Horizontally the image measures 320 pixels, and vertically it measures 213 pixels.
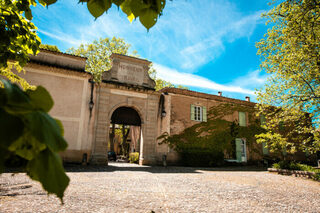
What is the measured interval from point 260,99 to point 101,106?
29.8 ft

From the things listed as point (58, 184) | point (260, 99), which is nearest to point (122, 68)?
point (260, 99)

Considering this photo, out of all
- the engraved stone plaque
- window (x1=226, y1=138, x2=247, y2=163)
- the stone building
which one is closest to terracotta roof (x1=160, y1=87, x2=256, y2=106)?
the stone building

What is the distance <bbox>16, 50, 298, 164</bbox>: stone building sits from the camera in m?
11.4

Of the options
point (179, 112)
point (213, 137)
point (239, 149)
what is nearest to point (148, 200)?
point (179, 112)

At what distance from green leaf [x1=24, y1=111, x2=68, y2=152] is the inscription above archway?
42.4 ft

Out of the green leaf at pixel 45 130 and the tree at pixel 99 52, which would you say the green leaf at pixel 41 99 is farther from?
the tree at pixel 99 52

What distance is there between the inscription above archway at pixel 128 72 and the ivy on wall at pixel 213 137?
13.4 feet

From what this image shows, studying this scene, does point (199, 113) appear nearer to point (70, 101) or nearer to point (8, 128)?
point (70, 101)

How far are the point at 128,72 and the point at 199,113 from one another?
21.0 ft

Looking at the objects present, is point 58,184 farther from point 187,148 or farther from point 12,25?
point 187,148

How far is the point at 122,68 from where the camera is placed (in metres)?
13.5

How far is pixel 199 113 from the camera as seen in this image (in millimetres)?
16078

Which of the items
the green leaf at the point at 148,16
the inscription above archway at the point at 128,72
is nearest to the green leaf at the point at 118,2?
the green leaf at the point at 148,16

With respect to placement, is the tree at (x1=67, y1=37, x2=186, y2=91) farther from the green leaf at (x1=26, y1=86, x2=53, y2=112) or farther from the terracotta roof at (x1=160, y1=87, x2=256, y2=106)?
the green leaf at (x1=26, y1=86, x2=53, y2=112)
